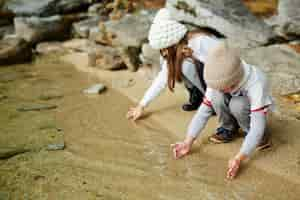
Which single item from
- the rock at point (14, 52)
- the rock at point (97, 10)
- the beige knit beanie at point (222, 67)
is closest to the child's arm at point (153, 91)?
the beige knit beanie at point (222, 67)

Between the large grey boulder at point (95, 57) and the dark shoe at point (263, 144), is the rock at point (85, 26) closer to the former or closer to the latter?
the large grey boulder at point (95, 57)

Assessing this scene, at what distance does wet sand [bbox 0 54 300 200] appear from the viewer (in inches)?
88.5

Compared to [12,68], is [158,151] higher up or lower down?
higher up

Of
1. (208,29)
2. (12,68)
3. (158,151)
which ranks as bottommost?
(12,68)

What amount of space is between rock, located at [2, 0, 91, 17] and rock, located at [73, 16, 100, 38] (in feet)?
1.99

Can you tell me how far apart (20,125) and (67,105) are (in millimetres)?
528

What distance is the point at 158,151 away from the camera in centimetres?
272

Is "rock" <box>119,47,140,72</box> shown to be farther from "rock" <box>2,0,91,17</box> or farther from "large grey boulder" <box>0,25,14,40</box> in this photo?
"large grey boulder" <box>0,25,14,40</box>

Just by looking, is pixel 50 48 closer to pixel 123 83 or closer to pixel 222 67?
pixel 123 83

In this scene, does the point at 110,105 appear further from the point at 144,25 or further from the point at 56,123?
the point at 144,25

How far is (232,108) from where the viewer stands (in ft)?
8.06

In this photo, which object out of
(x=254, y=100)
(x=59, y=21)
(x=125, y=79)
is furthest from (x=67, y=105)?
(x=59, y=21)

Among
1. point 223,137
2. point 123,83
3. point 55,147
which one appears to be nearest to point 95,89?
point 123,83

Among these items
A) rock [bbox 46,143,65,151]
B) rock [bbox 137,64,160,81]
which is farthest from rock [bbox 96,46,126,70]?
rock [bbox 46,143,65,151]
